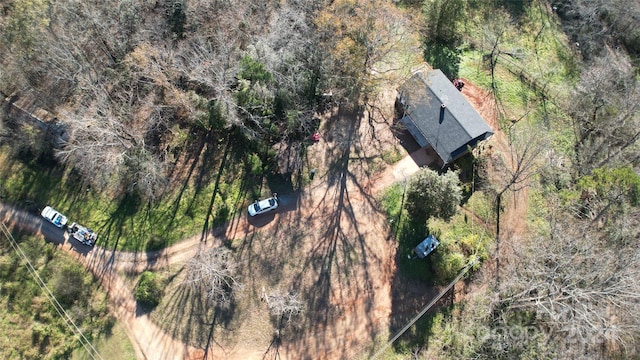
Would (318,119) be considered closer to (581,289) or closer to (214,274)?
(214,274)

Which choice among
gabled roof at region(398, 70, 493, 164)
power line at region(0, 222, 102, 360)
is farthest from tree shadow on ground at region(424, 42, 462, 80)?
power line at region(0, 222, 102, 360)

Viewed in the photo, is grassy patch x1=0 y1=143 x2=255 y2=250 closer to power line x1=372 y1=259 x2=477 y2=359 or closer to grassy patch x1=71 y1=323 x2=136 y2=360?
grassy patch x1=71 y1=323 x2=136 y2=360

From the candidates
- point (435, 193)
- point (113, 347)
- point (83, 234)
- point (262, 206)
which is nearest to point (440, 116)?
point (435, 193)

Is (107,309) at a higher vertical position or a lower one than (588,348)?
higher

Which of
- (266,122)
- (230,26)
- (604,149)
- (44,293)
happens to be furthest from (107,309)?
(604,149)

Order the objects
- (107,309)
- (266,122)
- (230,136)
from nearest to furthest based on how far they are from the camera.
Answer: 1. (107,309)
2. (266,122)
3. (230,136)

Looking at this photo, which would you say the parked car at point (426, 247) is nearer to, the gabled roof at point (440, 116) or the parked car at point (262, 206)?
the gabled roof at point (440, 116)

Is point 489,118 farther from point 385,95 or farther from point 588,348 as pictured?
point 588,348
